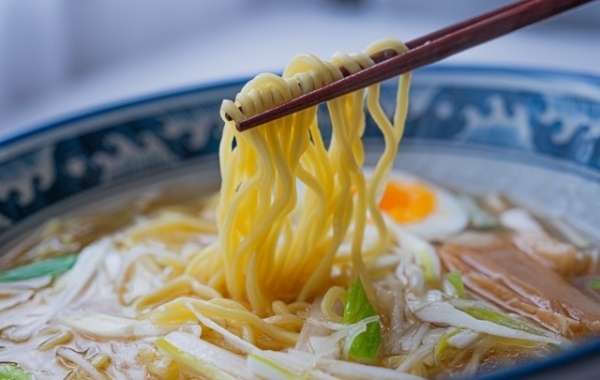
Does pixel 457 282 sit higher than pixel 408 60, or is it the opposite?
pixel 408 60

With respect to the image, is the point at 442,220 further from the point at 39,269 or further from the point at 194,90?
the point at 39,269

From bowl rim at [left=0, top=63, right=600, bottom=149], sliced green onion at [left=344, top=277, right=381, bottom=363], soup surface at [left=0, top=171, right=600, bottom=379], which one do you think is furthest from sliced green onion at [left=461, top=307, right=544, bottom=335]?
bowl rim at [left=0, top=63, right=600, bottom=149]

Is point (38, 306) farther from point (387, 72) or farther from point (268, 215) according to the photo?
point (387, 72)

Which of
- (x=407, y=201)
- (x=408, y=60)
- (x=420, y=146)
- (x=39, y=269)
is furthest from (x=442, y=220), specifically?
(x=39, y=269)

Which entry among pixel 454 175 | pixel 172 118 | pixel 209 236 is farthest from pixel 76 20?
pixel 454 175

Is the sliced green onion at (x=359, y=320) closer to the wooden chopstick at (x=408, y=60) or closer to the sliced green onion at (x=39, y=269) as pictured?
the wooden chopstick at (x=408, y=60)

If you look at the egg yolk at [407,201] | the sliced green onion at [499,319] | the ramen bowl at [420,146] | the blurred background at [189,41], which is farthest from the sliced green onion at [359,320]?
the blurred background at [189,41]
